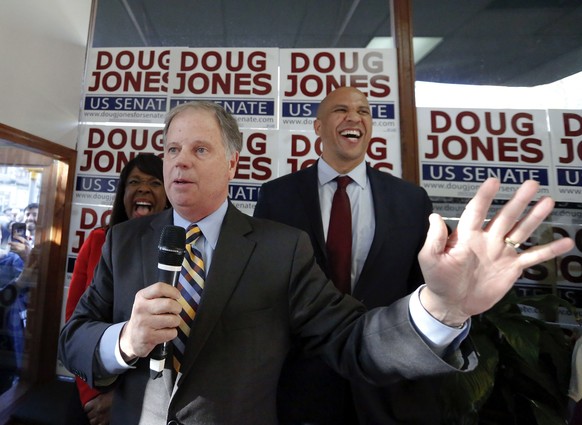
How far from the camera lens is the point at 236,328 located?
0.82m

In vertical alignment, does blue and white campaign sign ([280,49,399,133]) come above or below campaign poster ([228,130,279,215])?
above

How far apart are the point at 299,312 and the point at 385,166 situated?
6.31 feet

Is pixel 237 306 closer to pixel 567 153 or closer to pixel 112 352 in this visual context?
pixel 112 352

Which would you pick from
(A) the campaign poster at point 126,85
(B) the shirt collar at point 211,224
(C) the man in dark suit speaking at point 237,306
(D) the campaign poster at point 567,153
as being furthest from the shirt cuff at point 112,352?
(D) the campaign poster at point 567,153

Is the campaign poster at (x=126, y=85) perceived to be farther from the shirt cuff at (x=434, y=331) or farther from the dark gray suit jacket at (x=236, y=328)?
the shirt cuff at (x=434, y=331)

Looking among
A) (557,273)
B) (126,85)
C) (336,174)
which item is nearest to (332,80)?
(336,174)

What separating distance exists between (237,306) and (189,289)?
0.42 ft

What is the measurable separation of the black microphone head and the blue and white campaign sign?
6.60 feet

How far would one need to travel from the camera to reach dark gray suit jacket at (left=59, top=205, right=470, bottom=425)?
775 mm

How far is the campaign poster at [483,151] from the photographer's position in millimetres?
2508

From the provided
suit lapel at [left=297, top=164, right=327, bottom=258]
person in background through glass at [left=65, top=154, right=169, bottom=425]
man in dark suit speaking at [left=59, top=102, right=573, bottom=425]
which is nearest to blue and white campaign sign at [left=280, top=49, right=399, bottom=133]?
person in background through glass at [left=65, top=154, right=169, bottom=425]

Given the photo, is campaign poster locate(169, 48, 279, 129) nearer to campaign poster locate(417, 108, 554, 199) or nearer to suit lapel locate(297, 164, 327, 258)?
campaign poster locate(417, 108, 554, 199)

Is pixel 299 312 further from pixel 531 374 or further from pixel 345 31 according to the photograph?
pixel 345 31

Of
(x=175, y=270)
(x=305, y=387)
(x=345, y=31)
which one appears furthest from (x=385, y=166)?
(x=175, y=270)
